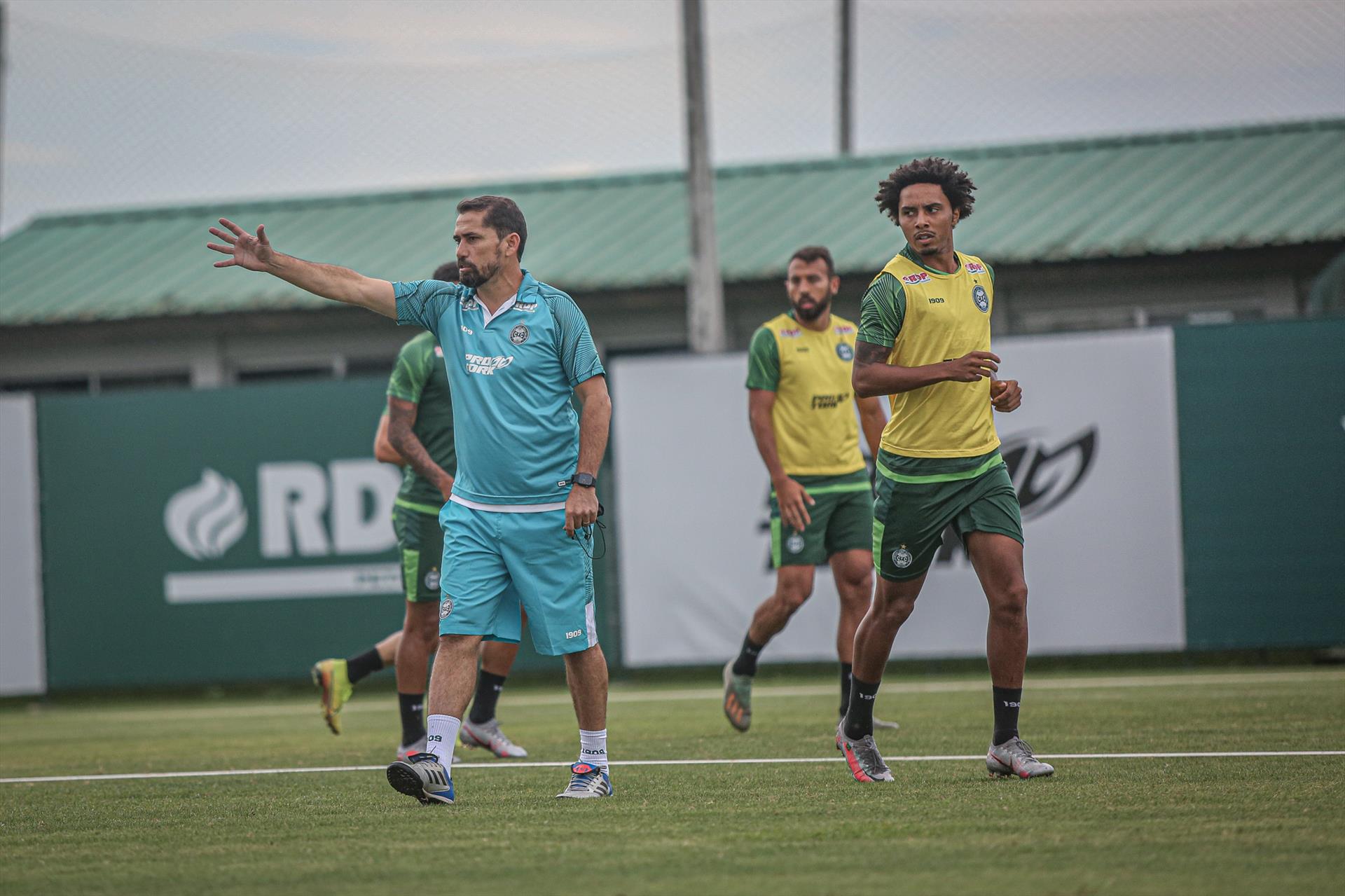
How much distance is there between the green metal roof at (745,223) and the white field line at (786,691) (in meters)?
6.24

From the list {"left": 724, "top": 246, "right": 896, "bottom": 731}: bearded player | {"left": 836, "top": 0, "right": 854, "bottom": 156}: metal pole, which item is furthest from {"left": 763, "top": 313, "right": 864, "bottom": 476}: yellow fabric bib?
{"left": 836, "top": 0, "right": 854, "bottom": 156}: metal pole

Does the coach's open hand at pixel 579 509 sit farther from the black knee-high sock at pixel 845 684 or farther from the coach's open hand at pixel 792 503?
the black knee-high sock at pixel 845 684

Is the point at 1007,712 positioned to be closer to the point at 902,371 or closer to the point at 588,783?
the point at 902,371

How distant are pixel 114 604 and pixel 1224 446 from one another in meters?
9.05

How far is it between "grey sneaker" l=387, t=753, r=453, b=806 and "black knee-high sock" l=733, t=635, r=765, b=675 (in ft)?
9.86

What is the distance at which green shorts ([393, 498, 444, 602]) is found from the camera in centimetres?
771

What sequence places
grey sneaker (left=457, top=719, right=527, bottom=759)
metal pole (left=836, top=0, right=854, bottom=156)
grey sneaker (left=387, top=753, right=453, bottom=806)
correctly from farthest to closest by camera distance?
1. metal pole (left=836, top=0, right=854, bottom=156)
2. grey sneaker (left=457, top=719, right=527, bottom=759)
3. grey sneaker (left=387, top=753, right=453, bottom=806)

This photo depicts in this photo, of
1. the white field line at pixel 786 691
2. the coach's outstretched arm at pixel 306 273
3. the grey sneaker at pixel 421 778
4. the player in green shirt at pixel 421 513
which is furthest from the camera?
the white field line at pixel 786 691

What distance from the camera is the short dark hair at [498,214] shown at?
5934mm

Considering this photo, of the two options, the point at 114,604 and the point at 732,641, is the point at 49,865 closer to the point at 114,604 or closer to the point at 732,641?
the point at 732,641

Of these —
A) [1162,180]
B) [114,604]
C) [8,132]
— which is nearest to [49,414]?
[114,604]

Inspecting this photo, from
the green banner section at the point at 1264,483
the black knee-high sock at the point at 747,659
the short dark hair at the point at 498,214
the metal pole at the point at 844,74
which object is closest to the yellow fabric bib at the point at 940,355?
the short dark hair at the point at 498,214

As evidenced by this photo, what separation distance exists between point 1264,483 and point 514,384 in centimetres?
794

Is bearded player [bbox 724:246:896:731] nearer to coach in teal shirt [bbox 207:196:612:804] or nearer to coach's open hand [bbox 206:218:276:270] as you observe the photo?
coach in teal shirt [bbox 207:196:612:804]
